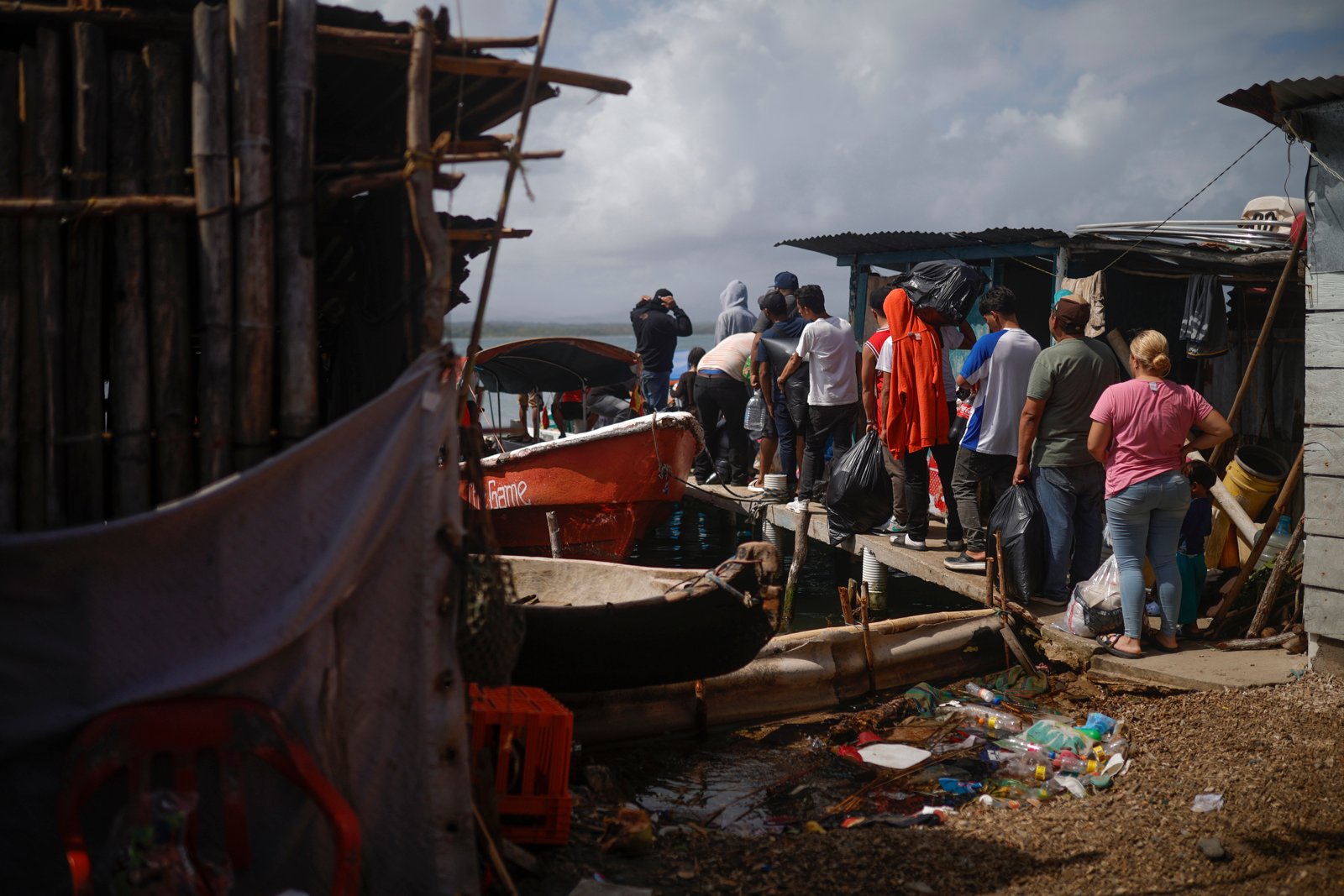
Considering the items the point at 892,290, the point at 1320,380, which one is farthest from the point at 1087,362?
the point at 892,290

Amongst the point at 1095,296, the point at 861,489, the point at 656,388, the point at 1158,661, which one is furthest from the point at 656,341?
the point at 1158,661

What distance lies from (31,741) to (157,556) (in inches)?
28.9

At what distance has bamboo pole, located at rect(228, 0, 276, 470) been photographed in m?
3.62

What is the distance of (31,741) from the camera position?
11.3ft

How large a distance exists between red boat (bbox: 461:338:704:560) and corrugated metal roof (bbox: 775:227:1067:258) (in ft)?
11.0

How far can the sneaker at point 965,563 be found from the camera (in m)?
8.00

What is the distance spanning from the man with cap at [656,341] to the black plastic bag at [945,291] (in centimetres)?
472

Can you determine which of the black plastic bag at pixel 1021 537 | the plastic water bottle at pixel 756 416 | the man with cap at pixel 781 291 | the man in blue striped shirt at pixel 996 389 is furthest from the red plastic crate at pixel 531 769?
the plastic water bottle at pixel 756 416

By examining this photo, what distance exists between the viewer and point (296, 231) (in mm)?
3727

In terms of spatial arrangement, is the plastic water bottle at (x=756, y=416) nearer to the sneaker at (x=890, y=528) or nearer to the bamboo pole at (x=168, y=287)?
the sneaker at (x=890, y=528)

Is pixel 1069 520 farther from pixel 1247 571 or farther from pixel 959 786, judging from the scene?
pixel 959 786

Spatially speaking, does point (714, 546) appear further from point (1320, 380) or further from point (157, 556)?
point (157, 556)

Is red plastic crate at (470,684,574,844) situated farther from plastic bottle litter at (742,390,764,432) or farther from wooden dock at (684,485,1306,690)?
plastic bottle litter at (742,390,764,432)

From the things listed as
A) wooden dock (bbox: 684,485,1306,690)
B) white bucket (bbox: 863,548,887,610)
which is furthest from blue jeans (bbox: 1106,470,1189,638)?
white bucket (bbox: 863,548,887,610)
